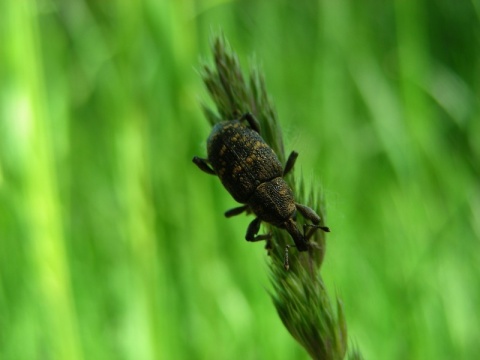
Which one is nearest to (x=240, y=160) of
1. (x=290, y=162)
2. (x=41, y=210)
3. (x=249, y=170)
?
(x=249, y=170)

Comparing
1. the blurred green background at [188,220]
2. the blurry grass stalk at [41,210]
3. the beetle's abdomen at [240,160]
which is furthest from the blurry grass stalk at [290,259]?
the blurry grass stalk at [41,210]

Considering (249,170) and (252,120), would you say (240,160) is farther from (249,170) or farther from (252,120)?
(252,120)

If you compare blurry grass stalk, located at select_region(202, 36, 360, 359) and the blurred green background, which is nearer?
blurry grass stalk, located at select_region(202, 36, 360, 359)

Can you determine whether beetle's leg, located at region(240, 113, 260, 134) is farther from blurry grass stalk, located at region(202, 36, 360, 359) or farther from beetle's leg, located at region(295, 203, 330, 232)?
beetle's leg, located at region(295, 203, 330, 232)

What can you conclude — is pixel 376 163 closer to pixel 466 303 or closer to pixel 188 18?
pixel 466 303

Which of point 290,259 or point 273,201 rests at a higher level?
point 273,201

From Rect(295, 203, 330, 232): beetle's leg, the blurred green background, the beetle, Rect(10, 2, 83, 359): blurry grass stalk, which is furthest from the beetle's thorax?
Rect(10, 2, 83, 359): blurry grass stalk
